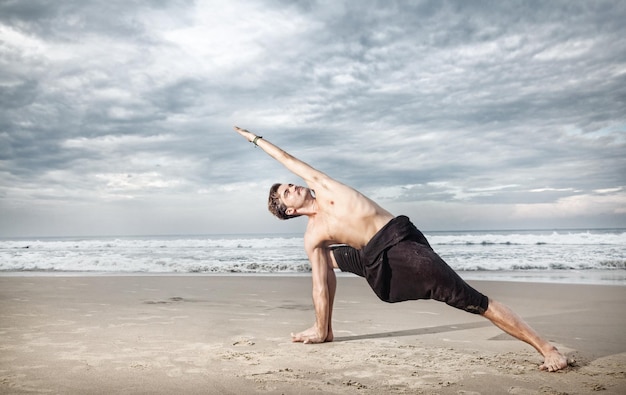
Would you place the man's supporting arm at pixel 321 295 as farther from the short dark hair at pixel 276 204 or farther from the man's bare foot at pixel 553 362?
the man's bare foot at pixel 553 362

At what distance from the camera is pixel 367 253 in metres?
3.71

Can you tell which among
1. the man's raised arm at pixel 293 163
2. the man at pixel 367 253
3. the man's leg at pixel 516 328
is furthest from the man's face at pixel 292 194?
the man's leg at pixel 516 328

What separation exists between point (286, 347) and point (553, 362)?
1.96 m

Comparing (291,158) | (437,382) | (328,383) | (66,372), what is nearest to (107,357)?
(66,372)

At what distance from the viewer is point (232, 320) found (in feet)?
17.5

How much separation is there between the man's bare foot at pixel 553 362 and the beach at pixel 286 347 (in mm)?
50

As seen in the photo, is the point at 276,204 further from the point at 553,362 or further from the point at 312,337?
the point at 553,362

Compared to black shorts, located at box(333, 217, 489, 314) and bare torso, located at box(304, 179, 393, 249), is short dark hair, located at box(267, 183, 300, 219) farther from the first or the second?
black shorts, located at box(333, 217, 489, 314)

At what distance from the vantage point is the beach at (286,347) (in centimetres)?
300

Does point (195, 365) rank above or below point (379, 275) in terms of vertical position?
below

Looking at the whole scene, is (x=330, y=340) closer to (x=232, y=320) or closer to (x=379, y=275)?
(x=379, y=275)

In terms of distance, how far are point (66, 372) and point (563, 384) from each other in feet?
10.2

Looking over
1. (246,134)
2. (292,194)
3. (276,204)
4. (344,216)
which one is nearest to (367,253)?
(344,216)

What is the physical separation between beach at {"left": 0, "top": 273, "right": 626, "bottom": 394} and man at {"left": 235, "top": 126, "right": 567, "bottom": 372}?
11.7 inches
